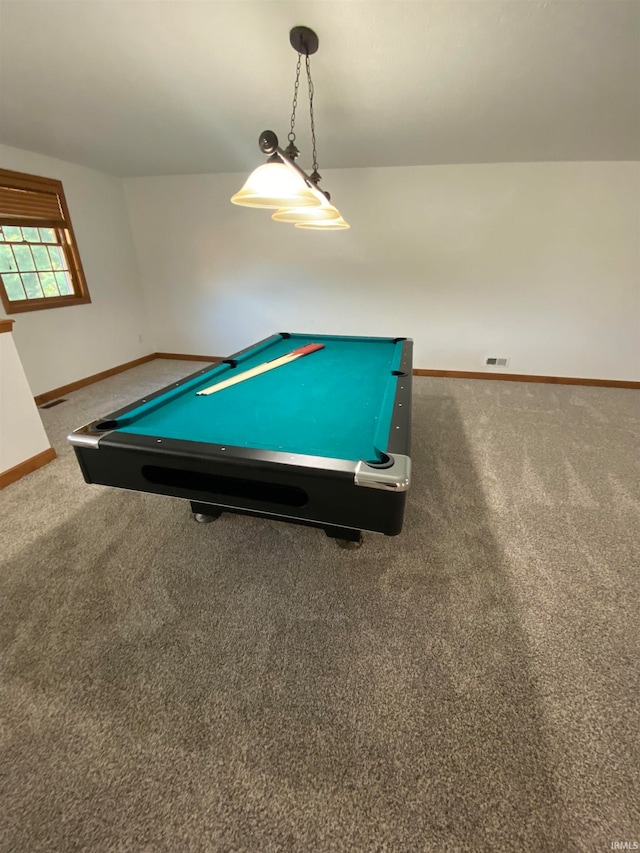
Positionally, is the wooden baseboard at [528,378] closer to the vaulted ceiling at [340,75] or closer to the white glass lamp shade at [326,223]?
the vaulted ceiling at [340,75]

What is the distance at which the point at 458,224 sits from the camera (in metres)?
3.58

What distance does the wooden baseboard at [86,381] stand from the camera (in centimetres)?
353

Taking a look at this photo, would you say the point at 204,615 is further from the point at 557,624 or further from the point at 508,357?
the point at 508,357

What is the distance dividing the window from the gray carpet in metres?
2.42

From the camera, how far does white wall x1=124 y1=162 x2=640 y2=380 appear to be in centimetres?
336

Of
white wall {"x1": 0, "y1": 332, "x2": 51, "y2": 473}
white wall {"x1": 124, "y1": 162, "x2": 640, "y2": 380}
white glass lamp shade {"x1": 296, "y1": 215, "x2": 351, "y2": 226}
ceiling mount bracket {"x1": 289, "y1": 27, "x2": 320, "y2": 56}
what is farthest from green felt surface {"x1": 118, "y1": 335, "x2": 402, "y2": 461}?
white wall {"x1": 124, "y1": 162, "x2": 640, "y2": 380}

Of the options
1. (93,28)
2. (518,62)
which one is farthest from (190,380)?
(518,62)

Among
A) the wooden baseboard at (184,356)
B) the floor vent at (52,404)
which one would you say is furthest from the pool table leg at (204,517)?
the wooden baseboard at (184,356)

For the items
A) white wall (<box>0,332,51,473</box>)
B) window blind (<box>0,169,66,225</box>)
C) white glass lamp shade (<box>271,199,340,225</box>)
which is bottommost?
white wall (<box>0,332,51,473</box>)

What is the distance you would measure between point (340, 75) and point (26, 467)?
311 cm

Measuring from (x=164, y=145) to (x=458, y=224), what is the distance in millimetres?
2956

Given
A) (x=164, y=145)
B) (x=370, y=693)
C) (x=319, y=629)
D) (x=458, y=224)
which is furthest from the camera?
(x=458, y=224)

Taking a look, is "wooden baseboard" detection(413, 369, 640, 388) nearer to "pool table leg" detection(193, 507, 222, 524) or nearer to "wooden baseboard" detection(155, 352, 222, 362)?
"wooden baseboard" detection(155, 352, 222, 362)

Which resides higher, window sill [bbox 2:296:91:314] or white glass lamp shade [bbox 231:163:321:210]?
white glass lamp shade [bbox 231:163:321:210]
